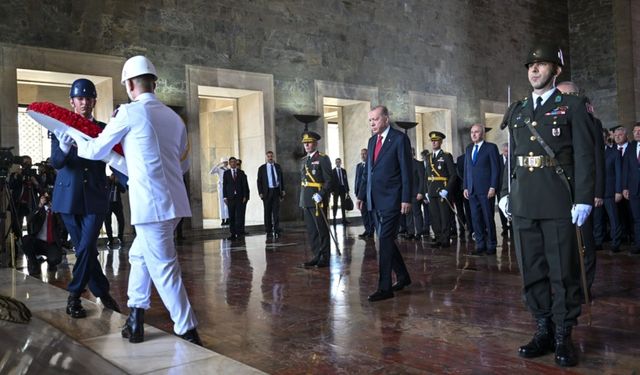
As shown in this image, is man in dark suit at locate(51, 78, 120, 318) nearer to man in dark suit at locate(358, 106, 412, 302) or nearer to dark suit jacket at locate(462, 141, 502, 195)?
man in dark suit at locate(358, 106, 412, 302)

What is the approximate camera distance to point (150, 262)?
321 centimetres

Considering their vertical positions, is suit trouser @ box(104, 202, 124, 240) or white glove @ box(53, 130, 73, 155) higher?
white glove @ box(53, 130, 73, 155)

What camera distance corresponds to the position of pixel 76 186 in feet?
13.3

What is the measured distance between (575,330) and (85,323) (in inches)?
123

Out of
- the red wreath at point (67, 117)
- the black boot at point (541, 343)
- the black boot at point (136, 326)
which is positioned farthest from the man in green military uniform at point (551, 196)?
the red wreath at point (67, 117)

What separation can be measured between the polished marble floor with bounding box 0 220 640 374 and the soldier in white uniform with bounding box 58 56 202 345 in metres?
0.27

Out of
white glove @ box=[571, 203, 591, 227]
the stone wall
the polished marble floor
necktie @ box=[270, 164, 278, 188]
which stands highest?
the stone wall

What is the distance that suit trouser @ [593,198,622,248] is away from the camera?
7414mm

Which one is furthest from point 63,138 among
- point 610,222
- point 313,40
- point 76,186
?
point 313,40

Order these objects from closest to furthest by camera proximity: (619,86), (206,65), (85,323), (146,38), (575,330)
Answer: (575,330) → (85,323) → (146,38) → (206,65) → (619,86)

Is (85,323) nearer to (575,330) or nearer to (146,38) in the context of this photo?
(575,330)

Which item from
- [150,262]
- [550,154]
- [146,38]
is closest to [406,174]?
[550,154]

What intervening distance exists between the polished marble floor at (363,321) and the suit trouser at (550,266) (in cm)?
26

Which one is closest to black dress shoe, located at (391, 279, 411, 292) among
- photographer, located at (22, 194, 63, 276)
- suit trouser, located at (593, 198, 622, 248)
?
suit trouser, located at (593, 198, 622, 248)
